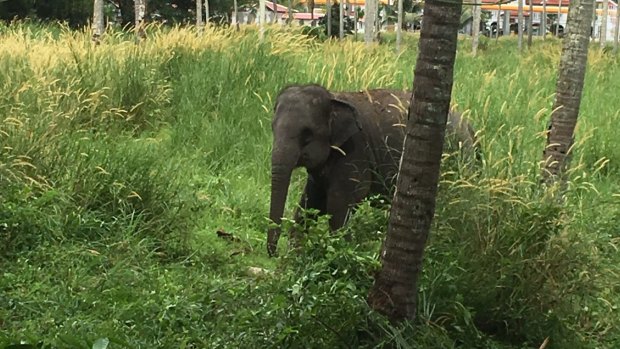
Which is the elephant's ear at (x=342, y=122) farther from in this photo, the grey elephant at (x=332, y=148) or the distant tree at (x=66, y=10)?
the distant tree at (x=66, y=10)

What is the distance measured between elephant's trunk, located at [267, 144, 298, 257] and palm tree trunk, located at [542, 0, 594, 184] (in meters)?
1.89

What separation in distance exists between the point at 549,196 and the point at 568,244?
1.13ft

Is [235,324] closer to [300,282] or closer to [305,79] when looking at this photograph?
[300,282]

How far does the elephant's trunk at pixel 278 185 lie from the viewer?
5473mm

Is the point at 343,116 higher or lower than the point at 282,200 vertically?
higher

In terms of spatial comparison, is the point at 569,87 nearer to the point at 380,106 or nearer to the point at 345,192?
the point at 380,106

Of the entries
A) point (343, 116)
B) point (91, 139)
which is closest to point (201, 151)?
point (91, 139)

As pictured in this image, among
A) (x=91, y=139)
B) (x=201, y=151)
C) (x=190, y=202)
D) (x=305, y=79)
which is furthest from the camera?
(x=305, y=79)

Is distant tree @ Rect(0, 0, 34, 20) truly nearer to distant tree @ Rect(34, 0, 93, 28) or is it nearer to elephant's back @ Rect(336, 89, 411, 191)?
distant tree @ Rect(34, 0, 93, 28)

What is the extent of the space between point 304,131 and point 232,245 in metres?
1.32

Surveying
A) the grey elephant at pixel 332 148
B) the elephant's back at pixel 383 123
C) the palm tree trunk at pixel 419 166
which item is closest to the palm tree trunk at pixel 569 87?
the grey elephant at pixel 332 148

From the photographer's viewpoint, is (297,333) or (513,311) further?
(513,311)

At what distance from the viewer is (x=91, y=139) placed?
7613 mm

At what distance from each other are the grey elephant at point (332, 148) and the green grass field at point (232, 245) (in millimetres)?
568
